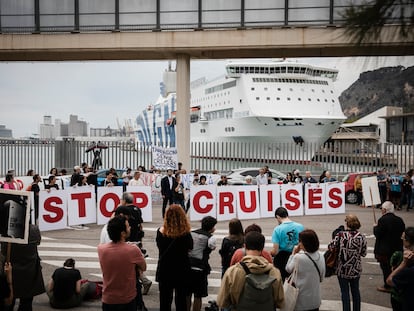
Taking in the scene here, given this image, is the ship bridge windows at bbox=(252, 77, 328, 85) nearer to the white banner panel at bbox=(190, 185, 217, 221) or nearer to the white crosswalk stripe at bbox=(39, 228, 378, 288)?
the white banner panel at bbox=(190, 185, 217, 221)

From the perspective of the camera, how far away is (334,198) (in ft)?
52.6

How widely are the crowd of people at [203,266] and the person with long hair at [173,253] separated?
1cm

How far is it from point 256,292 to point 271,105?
4039 centimetres

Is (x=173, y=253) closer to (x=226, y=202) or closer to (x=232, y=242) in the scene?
(x=232, y=242)

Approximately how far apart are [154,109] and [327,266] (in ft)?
222

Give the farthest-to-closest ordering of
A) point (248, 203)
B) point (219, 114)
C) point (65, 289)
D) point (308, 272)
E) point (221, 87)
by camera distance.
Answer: point (221, 87) → point (219, 114) → point (248, 203) → point (65, 289) → point (308, 272)

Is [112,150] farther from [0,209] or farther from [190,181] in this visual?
[0,209]

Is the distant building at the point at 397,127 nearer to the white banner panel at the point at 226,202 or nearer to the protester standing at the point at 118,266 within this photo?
the white banner panel at the point at 226,202

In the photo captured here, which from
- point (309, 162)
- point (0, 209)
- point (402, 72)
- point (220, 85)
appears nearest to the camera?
point (402, 72)

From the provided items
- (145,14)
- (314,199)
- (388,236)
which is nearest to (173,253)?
(388,236)

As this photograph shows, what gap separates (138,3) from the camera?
19.1 metres

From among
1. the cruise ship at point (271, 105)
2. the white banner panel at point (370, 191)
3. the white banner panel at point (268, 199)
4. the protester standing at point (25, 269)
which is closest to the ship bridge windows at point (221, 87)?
the cruise ship at point (271, 105)

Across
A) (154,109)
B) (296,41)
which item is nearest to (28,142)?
(296,41)

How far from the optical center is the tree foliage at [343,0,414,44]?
3.34 m
